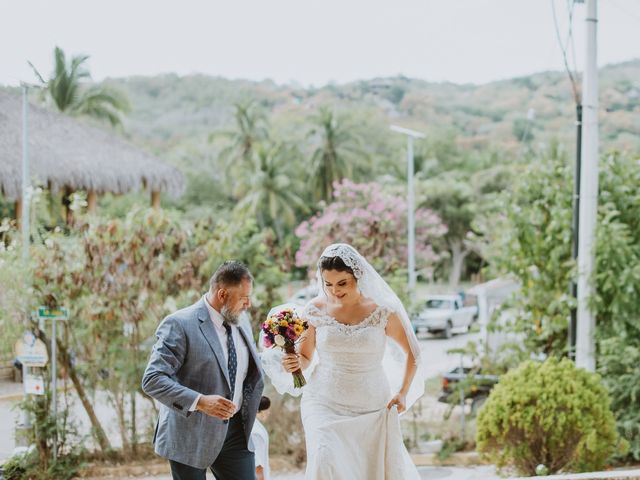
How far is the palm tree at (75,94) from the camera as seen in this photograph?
2638 centimetres

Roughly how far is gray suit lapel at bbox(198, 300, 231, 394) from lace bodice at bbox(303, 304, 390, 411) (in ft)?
2.16

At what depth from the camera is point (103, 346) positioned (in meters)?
7.62

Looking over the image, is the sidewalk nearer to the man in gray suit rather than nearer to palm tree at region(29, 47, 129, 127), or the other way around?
the man in gray suit

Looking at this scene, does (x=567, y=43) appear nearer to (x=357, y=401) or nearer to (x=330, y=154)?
(x=357, y=401)

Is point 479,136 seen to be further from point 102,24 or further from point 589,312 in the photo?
point 589,312

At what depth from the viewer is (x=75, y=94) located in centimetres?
2825

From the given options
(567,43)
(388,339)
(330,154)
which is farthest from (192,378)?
(330,154)

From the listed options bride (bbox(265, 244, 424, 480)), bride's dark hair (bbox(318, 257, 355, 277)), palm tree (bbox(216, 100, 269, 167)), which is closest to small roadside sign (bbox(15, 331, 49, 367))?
bride (bbox(265, 244, 424, 480))

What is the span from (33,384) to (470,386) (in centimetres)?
437

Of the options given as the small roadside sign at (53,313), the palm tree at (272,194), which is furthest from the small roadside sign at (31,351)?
the palm tree at (272,194)

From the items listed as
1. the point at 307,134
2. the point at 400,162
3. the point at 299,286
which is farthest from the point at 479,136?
the point at 299,286

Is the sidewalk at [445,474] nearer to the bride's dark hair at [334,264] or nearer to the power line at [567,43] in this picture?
the power line at [567,43]

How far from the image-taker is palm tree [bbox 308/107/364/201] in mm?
38688

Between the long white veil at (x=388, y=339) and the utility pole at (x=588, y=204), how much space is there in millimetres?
3190
